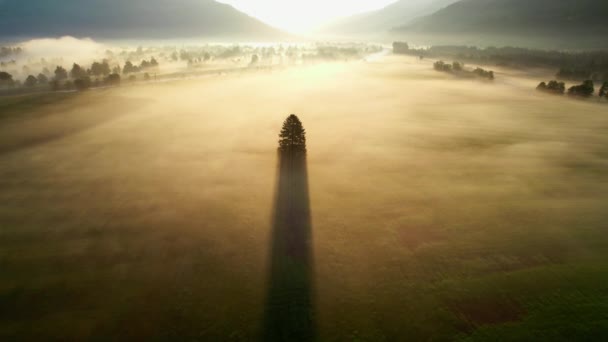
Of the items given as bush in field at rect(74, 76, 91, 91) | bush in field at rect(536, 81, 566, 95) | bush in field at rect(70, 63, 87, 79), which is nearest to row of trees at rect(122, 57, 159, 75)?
bush in field at rect(70, 63, 87, 79)

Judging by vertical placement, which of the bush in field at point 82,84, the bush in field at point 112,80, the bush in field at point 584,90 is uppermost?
the bush in field at point 112,80

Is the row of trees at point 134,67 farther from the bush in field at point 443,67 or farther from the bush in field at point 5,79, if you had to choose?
the bush in field at point 443,67

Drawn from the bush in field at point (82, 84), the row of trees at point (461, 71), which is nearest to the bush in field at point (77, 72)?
the bush in field at point (82, 84)

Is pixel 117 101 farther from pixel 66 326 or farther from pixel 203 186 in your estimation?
pixel 66 326

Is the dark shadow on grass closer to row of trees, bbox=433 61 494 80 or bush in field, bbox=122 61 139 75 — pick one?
row of trees, bbox=433 61 494 80

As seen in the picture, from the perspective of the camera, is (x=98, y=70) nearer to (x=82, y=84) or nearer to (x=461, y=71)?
(x=82, y=84)
